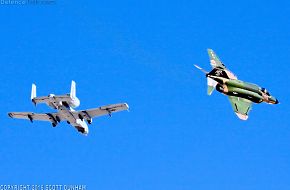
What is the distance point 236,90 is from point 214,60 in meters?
9.81

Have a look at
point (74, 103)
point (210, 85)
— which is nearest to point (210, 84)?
point (210, 85)

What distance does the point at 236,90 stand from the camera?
155125mm

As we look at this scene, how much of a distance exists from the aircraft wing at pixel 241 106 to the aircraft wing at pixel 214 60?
644 centimetres

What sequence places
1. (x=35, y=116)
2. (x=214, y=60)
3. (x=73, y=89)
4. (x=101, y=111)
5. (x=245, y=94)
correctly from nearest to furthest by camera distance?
1. (x=245, y=94)
2. (x=214, y=60)
3. (x=73, y=89)
4. (x=101, y=111)
5. (x=35, y=116)

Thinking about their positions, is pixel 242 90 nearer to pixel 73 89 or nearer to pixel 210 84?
pixel 210 84

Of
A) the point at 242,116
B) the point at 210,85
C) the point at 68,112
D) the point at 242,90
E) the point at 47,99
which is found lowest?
the point at 242,116

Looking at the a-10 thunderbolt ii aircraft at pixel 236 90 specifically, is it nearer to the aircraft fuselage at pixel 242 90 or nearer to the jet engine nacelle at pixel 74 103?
the aircraft fuselage at pixel 242 90

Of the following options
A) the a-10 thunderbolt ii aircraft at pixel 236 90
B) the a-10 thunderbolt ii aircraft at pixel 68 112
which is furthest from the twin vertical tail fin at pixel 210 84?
the a-10 thunderbolt ii aircraft at pixel 68 112

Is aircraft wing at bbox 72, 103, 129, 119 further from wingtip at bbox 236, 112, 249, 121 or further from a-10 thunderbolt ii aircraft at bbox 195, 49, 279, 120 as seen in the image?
wingtip at bbox 236, 112, 249, 121

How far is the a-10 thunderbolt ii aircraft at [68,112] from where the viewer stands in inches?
6407

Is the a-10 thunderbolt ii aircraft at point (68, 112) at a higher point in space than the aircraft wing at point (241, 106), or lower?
higher

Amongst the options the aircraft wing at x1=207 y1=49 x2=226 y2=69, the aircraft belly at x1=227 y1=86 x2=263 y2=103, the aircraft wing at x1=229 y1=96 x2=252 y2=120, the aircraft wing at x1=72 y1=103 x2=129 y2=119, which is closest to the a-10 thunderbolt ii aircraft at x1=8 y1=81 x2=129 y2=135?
the aircraft wing at x1=72 y1=103 x2=129 y2=119

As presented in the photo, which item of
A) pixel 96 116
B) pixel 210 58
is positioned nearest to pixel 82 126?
pixel 96 116

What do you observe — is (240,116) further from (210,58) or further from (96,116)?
(96,116)
